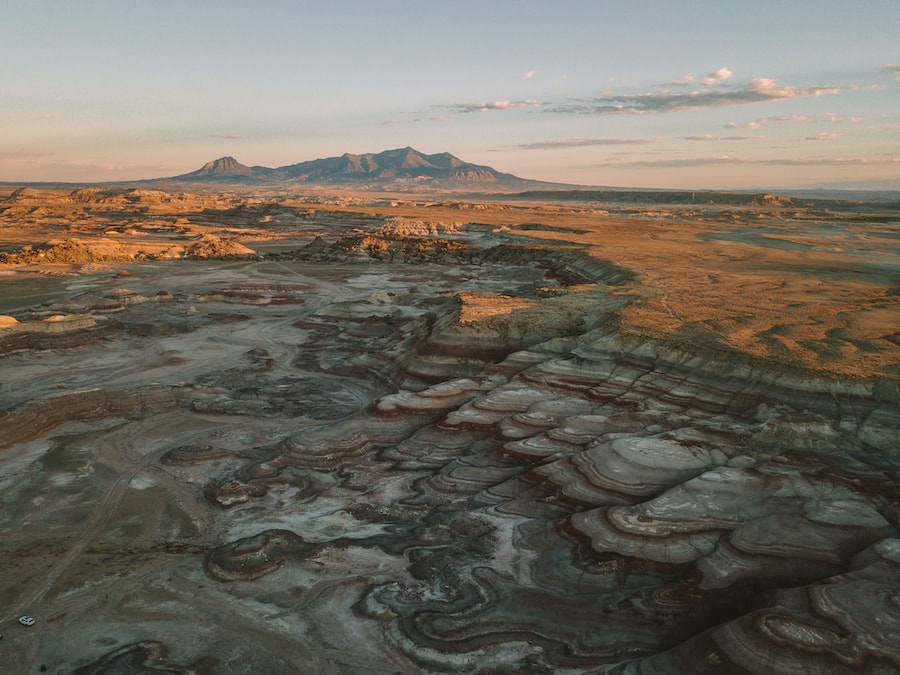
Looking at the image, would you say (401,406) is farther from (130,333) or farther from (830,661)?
(130,333)

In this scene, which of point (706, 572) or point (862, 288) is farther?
point (862, 288)

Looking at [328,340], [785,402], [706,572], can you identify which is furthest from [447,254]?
[706,572]

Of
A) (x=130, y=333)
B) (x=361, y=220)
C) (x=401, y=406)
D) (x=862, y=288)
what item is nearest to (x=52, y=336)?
(x=130, y=333)

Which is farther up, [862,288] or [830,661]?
[862,288]

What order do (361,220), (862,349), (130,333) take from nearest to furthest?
(862,349) → (130,333) → (361,220)

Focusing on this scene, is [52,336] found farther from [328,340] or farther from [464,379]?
[464,379]

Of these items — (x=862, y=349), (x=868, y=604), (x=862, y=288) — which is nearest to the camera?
(x=868, y=604)
